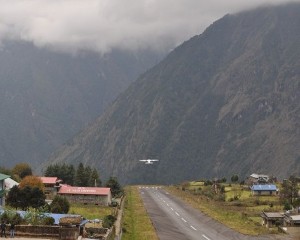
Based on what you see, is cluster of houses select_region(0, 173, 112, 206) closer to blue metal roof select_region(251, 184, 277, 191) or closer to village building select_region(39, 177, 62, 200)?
village building select_region(39, 177, 62, 200)

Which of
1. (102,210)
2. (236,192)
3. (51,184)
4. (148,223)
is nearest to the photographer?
(148,223)

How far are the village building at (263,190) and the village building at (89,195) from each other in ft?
170

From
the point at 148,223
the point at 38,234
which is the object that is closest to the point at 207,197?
the point at 148,223

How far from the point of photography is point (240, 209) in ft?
395

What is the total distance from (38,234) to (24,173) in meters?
108

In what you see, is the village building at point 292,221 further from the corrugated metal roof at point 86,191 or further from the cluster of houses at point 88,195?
the corrugated metal roof at point 86,191

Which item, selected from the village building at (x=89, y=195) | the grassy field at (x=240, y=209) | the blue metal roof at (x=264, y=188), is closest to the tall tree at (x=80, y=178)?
the village building at (x=89, y=195)

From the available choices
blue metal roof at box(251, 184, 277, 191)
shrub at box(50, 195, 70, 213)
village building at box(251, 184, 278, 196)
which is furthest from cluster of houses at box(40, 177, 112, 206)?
blue metal roof at box(251, 184, 277, 191)

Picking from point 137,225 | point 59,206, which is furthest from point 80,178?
point 137,225

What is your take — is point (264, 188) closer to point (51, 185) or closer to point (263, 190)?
point (263, 190)

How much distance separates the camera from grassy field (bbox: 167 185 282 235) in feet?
278

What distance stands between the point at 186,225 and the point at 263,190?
2944 inches

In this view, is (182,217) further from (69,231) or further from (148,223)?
(69,231)

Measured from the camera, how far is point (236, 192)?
525ft
